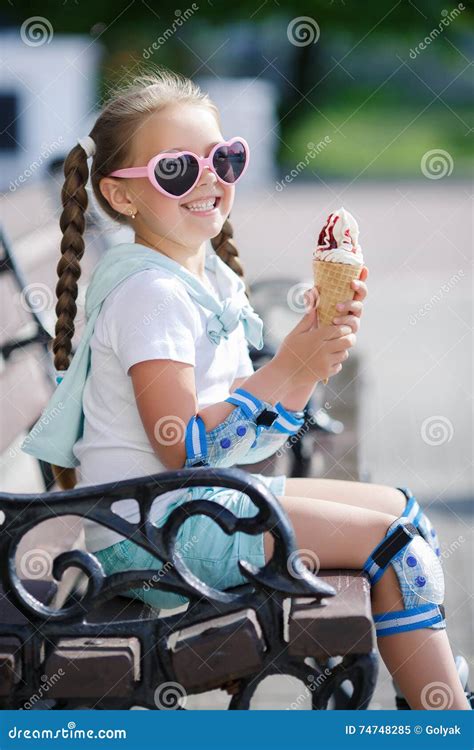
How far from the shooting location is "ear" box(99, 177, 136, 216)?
2.35 metres

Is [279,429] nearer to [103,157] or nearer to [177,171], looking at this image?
[177,171]

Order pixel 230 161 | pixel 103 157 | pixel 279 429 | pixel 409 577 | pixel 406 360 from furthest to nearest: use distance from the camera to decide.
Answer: pixel 406 360 → pixel 103 157 → pixel 230 161 → pixel 279 429 → pixel 409 577

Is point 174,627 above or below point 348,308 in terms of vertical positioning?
below

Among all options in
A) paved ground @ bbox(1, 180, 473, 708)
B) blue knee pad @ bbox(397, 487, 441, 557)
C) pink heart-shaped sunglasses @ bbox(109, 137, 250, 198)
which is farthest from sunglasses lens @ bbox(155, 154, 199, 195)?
paved ground @ bbox(1, 180, 473, 708)

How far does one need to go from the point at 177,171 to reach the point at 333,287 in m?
0.40

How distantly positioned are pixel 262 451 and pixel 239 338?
25cm

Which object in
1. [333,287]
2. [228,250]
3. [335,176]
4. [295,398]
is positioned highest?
[335,176]

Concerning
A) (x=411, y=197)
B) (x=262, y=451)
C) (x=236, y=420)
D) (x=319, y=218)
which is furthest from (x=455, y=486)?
(x=411, y=197)

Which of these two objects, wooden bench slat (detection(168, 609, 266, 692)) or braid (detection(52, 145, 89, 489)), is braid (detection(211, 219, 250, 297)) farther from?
wooden bench slat (detection(168, 609, 266, 692))

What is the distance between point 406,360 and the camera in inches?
264

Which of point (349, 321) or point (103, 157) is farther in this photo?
point (103, 157)

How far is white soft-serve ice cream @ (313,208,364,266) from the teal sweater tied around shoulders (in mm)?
260

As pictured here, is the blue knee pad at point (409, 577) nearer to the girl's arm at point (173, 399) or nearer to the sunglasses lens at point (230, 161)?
the girl's arm at point (173, 399)

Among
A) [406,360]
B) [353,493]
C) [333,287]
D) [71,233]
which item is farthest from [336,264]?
[406,360]
